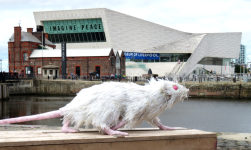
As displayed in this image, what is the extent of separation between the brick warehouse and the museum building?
33.2 ft

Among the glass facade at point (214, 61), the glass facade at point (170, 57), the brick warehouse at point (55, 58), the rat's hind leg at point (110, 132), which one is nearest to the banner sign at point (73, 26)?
the glass facade at point (170, 57)

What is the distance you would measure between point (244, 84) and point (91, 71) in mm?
23501

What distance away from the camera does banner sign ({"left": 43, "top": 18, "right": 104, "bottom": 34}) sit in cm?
6556

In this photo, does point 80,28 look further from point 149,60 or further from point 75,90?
point 75,90

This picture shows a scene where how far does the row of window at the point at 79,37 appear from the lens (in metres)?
66.5

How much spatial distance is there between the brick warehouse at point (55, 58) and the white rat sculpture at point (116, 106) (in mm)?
41601

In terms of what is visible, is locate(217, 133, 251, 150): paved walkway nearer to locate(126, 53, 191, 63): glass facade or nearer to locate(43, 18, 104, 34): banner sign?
locate(126, 53, 191, 63): glass facade

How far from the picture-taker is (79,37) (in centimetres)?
6875

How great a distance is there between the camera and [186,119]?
864 inches

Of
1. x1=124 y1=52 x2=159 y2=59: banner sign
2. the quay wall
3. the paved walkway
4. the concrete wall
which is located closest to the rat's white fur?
the paved walkway

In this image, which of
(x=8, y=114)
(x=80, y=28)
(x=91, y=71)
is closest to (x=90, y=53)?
(x=91, y=71)

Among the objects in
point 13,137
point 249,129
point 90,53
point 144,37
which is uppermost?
point 144,37

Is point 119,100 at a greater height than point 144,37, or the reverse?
point 144,37

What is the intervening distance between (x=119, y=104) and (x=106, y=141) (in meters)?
1.04
